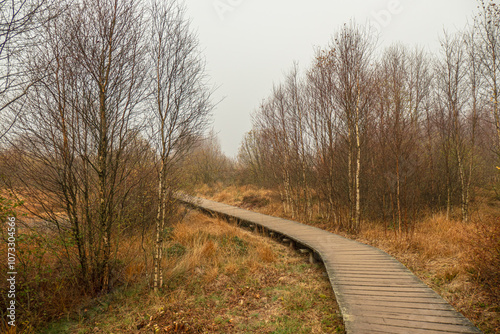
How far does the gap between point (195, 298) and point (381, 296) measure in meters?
3.18

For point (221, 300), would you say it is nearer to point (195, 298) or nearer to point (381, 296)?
point (195, 298)

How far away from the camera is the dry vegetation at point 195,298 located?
3705 millimetres

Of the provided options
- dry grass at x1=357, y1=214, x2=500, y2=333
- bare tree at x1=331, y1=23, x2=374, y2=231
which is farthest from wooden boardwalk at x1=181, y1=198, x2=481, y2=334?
bare tree at x1=331, y1=23, x2=374, y2=231

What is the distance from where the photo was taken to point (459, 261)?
15.5 ft

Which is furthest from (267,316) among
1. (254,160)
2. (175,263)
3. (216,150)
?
(216,150)

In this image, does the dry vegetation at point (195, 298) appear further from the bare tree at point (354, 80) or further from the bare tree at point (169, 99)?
the bare tree at point (354, 80)

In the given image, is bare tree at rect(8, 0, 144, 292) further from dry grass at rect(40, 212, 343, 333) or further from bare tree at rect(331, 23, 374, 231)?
bare tree at rect(331, 23, 374, 231)

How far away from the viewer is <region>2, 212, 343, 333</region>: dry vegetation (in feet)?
12.2

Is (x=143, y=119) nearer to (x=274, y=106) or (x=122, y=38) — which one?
(x=122, y=38)

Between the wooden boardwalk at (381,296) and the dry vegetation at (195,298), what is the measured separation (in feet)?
1.30

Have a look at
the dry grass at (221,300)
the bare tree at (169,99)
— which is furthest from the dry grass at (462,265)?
the bare tree at (169,99)

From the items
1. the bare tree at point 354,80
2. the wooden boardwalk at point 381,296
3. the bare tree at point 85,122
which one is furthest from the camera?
the bare tree at point 354,80

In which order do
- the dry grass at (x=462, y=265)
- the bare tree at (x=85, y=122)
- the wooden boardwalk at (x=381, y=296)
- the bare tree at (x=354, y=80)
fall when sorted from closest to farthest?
1. the wooden boardwalk at (x=381, y=296)
2. the dry grass at (x=462, y=265)
3. the bare tree at (x=85, y=122)
4. the bare tree at (x=354, y=80)

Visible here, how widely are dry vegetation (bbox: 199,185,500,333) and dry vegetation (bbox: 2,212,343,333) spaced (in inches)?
70.6
